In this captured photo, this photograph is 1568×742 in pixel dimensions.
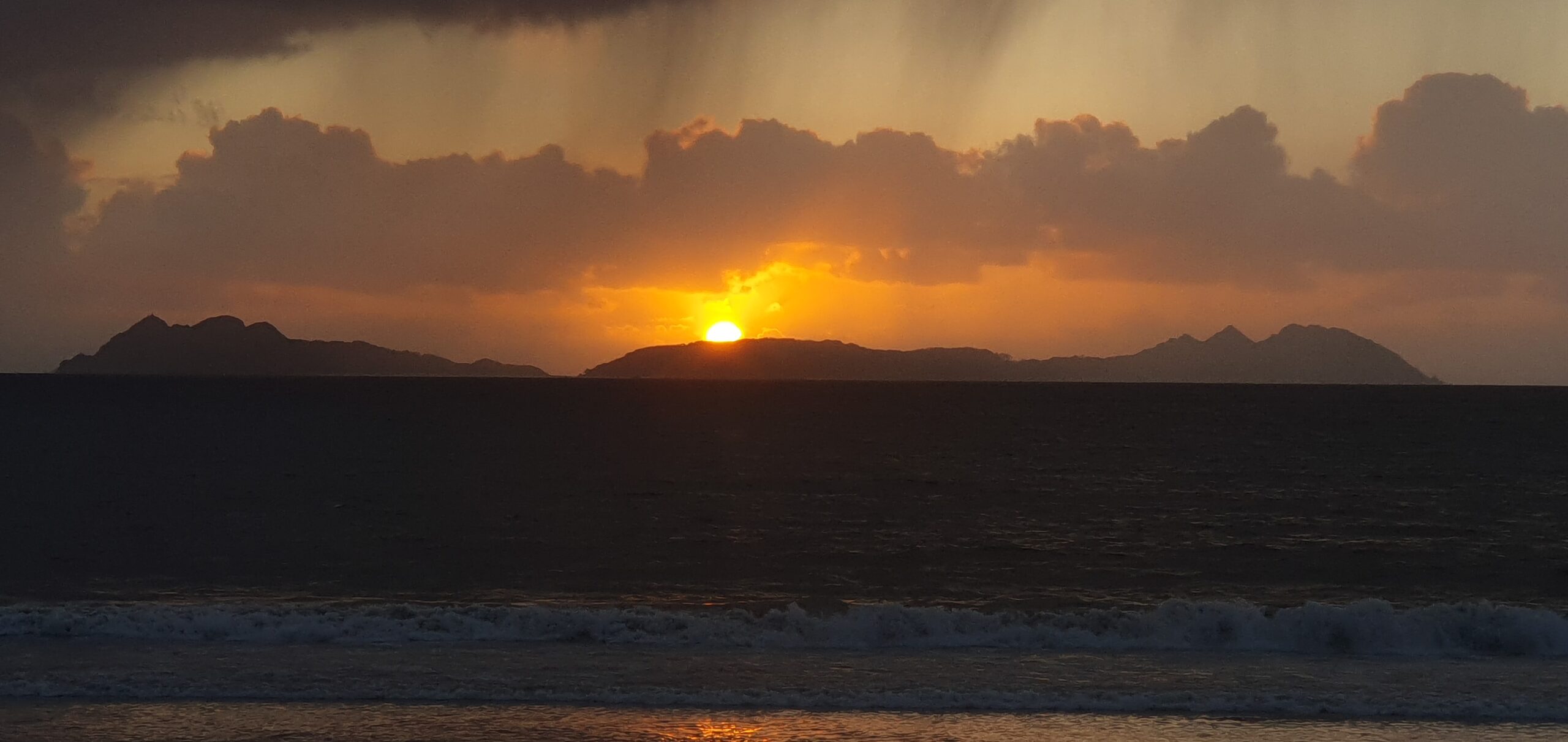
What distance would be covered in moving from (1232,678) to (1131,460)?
154ft

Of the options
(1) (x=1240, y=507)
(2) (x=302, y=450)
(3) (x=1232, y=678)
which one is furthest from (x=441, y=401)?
(3) (x=1232, y=678)

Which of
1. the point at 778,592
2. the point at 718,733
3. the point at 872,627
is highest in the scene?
the point at 718,733

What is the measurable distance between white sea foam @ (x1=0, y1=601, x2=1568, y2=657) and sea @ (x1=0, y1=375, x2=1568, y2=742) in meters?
0.08

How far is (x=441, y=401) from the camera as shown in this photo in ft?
447

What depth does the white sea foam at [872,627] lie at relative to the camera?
816 inches

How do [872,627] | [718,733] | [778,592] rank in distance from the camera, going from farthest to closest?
1. [778,592]
2. [872,627]
3. [718,733]

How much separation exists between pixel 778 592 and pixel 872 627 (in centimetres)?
590

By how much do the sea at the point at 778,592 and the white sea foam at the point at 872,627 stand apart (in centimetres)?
8

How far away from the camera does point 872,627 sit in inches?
853

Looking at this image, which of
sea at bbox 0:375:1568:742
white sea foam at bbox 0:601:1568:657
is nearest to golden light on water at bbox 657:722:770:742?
sea at bbox 0:375:1568:742

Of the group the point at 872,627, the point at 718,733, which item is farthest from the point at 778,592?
the point at 718,733

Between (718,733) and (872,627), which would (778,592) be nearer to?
(872,627)

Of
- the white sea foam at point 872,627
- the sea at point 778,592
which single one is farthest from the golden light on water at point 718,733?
the white sea foam at point 872,627

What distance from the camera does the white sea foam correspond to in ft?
68.0
